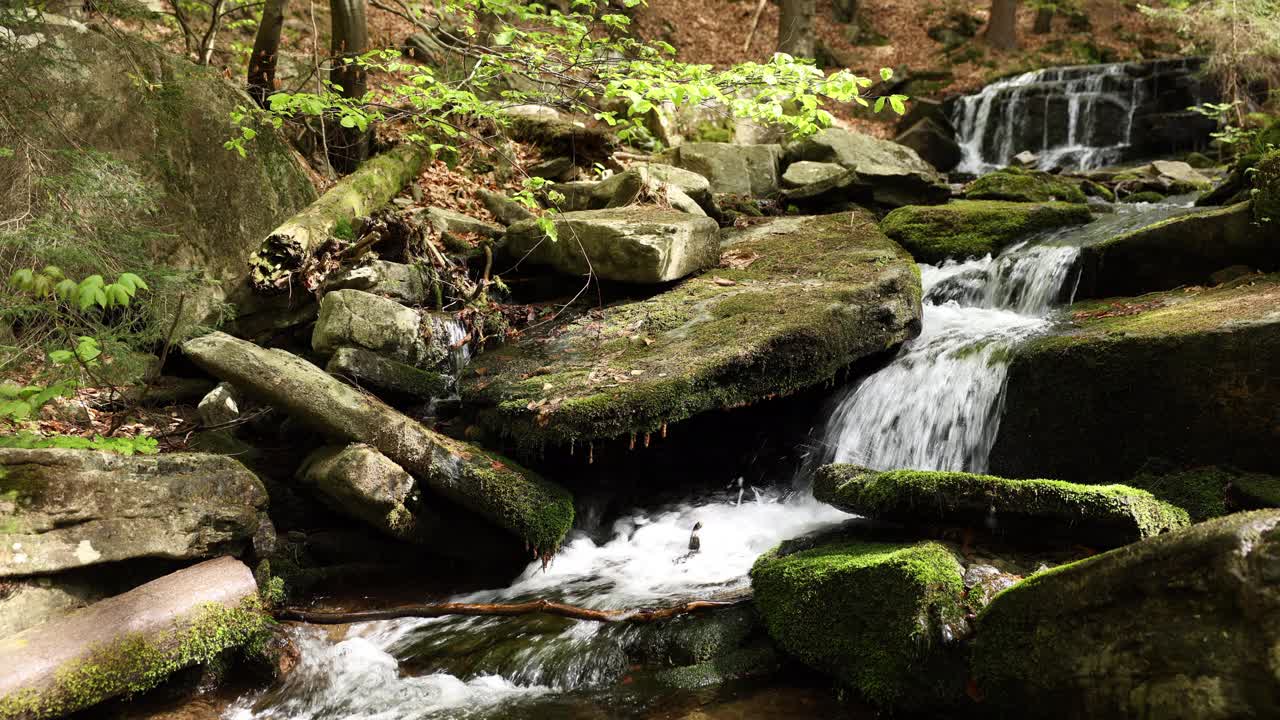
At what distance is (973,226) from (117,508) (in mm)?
8147

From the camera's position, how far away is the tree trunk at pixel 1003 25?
20.5m

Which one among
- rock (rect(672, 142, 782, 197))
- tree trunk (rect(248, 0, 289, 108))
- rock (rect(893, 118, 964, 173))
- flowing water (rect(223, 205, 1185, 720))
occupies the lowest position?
flowing water (rect(223, 205, 1185, 720))

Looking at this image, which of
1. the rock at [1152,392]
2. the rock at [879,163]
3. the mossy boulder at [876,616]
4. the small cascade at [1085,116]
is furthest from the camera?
the small cascade at [1085,116]

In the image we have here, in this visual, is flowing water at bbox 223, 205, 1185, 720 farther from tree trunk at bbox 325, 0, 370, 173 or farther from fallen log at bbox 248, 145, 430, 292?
tree trunk at bbox 325, 0, 370, 173

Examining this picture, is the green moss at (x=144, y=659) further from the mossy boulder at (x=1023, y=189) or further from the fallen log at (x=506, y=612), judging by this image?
the mossy boulder at (x=1023, y=189)

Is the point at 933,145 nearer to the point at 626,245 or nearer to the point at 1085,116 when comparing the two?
the point at 1085,116

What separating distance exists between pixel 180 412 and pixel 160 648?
2.85 metres

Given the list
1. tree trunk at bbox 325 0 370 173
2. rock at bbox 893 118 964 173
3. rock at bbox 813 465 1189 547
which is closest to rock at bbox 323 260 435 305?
tree trunk at bbox 325 0 370 173

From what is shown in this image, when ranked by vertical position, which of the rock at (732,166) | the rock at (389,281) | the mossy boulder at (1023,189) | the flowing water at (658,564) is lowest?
the flowing water at (658,564)

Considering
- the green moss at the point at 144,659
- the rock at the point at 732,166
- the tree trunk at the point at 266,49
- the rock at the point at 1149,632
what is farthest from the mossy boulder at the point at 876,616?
the tree trunk at the point at 266,49

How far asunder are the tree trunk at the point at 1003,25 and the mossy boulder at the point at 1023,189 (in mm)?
12492

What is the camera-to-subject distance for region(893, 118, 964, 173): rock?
49.9ft

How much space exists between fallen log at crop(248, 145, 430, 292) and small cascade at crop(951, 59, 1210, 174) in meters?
10.8

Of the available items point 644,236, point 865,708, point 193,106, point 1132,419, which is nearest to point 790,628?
point 865,708
